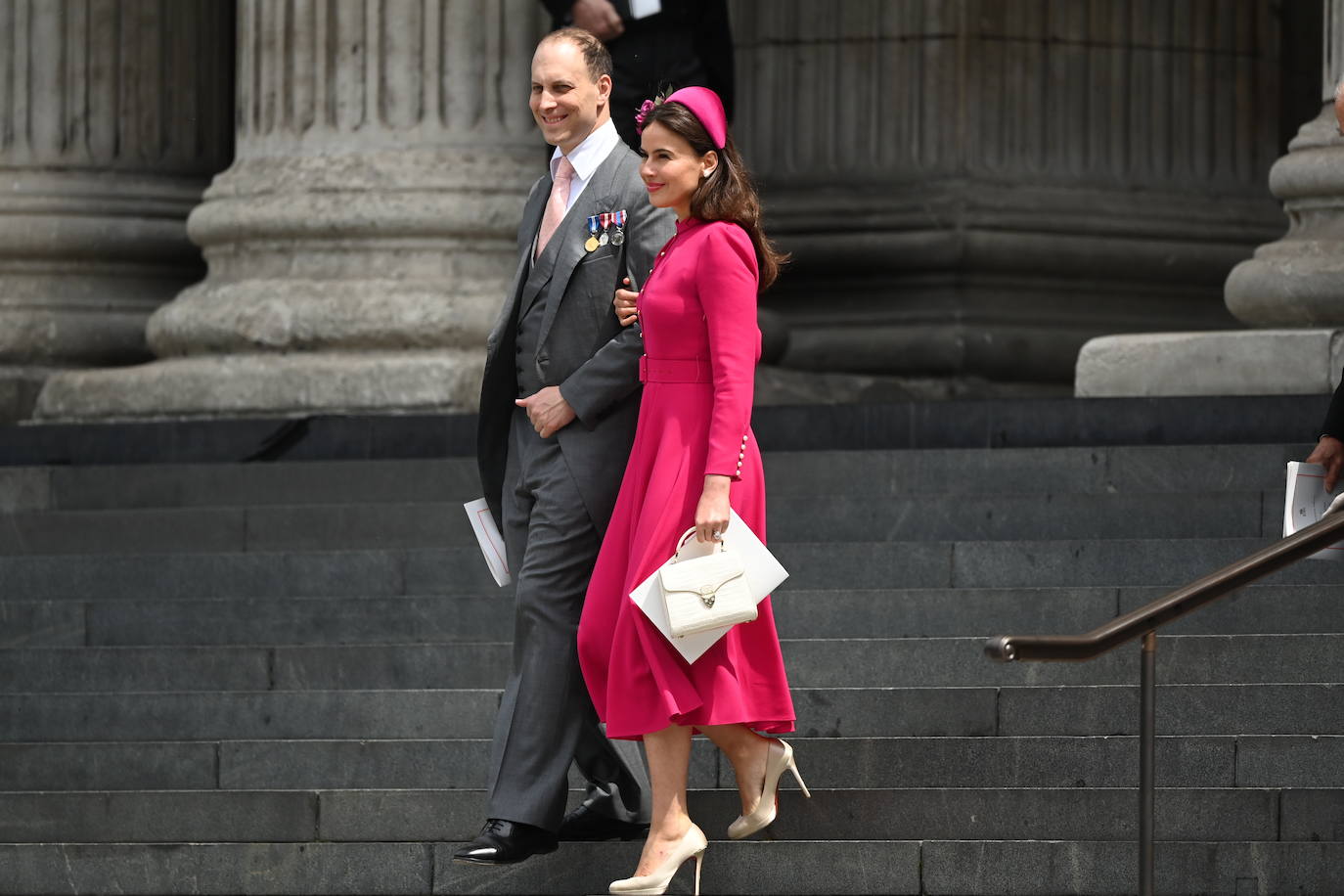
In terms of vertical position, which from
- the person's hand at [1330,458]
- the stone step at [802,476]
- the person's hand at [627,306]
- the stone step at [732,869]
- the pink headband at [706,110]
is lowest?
the stone step at [732,869]

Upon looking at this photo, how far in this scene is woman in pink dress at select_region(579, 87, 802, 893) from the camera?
19.0 ft

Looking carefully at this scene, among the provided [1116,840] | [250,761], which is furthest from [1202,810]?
[250,761]

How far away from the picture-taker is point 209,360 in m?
11.7

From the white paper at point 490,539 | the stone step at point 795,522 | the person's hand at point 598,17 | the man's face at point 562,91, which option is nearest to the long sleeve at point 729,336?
the man's face at point 562,91

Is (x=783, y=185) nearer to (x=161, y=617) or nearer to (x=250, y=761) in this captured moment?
(x=161, y=617)

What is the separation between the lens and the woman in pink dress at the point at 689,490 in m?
5.79

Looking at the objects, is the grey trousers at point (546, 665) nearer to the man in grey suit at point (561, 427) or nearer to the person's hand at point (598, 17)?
the man in grey suit at point (561, 427)

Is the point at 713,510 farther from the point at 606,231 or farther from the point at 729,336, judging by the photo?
the point at 606,231

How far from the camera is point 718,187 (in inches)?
233

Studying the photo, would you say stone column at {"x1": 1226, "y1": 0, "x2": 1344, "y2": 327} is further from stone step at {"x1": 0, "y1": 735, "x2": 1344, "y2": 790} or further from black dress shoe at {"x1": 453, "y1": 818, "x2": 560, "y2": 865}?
black dress shoe at {"x1": 453, "y1": 818, "x2": 560, "y2": 865}

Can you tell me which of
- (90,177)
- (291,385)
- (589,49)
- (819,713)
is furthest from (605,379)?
(90,177)

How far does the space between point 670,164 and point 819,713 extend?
5.99ft

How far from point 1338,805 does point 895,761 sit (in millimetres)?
1131

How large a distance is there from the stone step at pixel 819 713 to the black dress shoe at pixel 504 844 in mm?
1222
